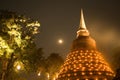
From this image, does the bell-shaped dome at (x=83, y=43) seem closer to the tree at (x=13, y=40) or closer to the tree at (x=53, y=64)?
the tree at (x=53, y=64)

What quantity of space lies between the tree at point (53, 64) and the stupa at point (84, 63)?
4.87m

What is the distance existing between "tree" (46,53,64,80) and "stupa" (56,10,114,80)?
4.87 m

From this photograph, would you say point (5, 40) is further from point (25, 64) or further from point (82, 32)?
point (82, 32)

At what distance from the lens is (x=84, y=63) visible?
155 ft

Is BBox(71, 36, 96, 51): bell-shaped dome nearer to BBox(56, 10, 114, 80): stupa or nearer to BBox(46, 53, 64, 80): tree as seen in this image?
BBox(56, 10, 114, 80): stupa

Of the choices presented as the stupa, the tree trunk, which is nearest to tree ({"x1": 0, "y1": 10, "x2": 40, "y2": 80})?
the tree trunk

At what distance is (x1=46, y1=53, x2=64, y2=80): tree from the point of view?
53650 mm

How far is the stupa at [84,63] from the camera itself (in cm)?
4384

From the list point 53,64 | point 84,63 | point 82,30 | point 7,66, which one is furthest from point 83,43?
point 7,66

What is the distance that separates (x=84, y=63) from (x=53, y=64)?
9.36 meters

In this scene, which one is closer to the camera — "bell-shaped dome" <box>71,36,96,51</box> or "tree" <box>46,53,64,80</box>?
"bell-shaped dome" <box>71,36,96,51</box>

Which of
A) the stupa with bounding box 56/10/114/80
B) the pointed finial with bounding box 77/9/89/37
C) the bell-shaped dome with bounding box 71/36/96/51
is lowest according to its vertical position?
the stupa with bounding box 56/10/114/80

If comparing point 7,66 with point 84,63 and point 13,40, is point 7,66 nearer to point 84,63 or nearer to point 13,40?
point 13,40

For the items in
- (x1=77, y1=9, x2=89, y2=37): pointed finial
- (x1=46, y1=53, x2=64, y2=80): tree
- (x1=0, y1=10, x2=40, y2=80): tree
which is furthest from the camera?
(x1=77, y1=9, x2=89, y2=37): pointed finial
